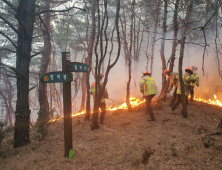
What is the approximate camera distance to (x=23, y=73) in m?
4.50

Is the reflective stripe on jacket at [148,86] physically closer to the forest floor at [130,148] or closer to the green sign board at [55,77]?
the forest floor at [130,148]

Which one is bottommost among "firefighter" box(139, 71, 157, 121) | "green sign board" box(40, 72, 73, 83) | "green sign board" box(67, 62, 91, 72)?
"firefighter" box(139, 71, 157, 121)

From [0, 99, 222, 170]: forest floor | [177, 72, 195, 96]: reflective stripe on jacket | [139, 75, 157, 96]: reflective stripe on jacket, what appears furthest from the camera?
[177, 72, 195, 96]: reflective stripe on jacket

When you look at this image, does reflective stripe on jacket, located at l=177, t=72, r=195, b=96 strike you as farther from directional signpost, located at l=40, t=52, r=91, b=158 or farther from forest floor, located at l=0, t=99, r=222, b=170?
directional signpost, located at l=40, t=52, r=91, b=158

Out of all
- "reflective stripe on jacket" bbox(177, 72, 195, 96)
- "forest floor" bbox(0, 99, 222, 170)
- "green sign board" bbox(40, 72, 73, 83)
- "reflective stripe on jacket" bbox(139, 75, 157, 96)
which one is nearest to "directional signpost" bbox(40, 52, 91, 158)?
"green sign board" bbox(40, 72, 73, 83)

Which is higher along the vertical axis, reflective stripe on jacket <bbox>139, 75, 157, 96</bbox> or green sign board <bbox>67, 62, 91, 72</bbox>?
green sign board <bbox>67, 62, 91, 72</bbox>

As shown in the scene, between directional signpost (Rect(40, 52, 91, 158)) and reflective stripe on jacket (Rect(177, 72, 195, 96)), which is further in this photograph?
reflective stripe on jacket (Rect(177, 72, 195, 96))

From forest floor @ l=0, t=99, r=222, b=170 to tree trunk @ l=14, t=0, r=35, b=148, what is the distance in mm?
324

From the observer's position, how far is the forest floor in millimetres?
3291

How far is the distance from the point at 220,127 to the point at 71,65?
4.64 m

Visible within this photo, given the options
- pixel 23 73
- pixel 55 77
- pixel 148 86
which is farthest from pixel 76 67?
pixel 148 86

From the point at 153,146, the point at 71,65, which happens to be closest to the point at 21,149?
the point at 71,65

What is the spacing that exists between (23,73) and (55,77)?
1.69 m

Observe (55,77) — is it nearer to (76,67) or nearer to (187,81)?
(76,67)
